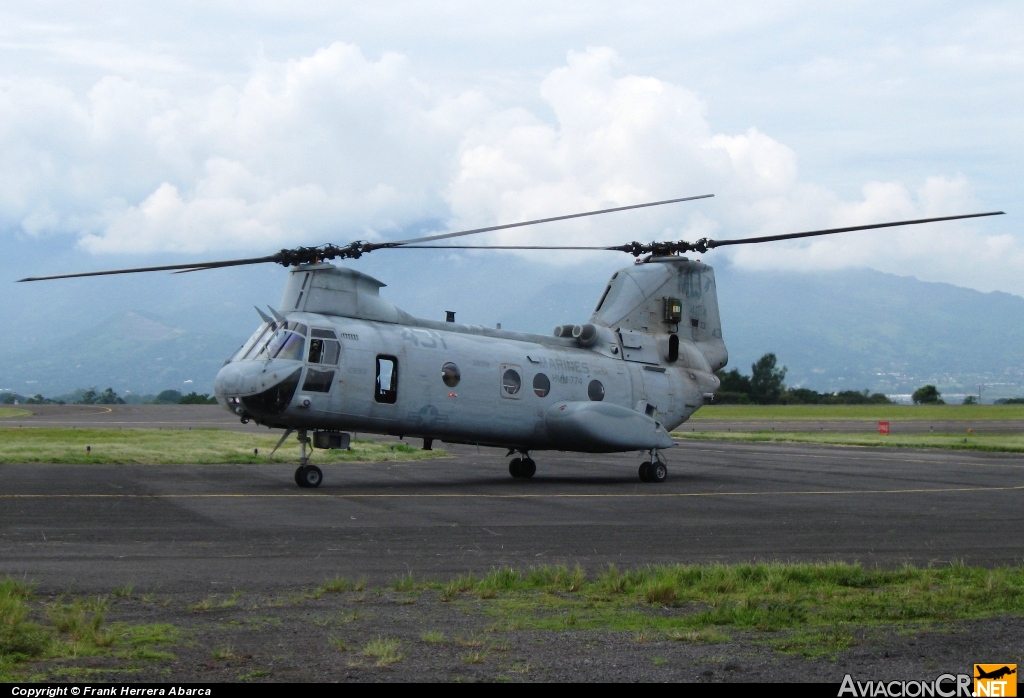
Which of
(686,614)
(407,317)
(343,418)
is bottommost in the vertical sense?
(686,614)

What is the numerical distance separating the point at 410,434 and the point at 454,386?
142 centimetres

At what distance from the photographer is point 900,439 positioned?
45656mm

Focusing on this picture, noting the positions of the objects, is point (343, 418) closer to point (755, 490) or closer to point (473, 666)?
point (755, 490)

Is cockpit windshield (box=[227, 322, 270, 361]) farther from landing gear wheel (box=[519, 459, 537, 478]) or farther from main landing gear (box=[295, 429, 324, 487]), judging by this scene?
landing gear wheel (box=[519, 459, 537, 478])

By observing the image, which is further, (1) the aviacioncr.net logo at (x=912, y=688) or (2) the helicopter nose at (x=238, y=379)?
(2) the helicopter nose at (x=238, y=379)

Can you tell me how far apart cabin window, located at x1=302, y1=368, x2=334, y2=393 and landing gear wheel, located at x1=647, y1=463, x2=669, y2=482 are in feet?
26.1

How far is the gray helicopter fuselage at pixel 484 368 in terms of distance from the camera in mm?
21594

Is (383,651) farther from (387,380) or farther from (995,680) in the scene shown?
(387,380)

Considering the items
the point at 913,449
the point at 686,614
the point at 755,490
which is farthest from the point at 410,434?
the point at 913,449

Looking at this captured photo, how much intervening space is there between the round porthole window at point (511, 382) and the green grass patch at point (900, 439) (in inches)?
864

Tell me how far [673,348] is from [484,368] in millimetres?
6414

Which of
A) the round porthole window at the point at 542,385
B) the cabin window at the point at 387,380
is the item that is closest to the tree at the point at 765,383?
the round porthole window at the point at 542,385

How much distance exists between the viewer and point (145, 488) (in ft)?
66.6

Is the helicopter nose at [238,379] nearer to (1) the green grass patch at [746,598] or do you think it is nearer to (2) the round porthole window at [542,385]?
(2) the round porthole window at [542,385]
